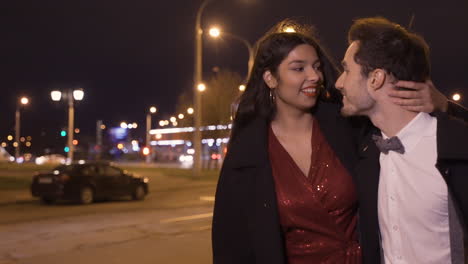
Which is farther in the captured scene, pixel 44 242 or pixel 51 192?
pixel 51 192

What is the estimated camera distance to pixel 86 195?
18.5 metres

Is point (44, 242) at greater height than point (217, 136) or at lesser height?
lesser

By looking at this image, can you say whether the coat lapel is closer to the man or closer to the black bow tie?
the man

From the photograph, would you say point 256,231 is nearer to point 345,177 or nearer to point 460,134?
point 345,177

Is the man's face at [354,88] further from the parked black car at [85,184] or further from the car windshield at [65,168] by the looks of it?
the car windshield at [65,168]

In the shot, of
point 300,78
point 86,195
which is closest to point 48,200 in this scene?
point 86,195

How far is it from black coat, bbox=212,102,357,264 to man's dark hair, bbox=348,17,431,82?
0.63m

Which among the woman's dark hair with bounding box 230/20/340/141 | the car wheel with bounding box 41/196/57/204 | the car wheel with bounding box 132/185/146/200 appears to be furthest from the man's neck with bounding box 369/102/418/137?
the car wheel with bounding box 132/185/146/200

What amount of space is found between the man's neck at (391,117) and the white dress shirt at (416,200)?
40mm

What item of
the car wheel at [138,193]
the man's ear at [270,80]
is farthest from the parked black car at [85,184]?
the man's ear at [270,80]

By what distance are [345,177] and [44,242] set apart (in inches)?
288

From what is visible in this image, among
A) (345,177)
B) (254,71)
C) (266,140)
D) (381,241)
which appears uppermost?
(254,71)

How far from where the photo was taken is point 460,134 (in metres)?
2.14

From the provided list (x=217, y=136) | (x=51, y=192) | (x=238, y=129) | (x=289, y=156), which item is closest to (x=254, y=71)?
(x=238, y=129)
